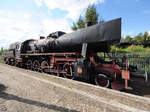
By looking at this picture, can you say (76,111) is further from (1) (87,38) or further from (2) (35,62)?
(2) (35,62)

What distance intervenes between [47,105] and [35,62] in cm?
597

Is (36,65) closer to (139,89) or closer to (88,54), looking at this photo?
(88,54)

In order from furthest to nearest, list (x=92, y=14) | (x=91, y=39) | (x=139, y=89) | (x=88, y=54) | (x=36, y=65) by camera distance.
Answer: (x=92, y=14)
(x=36, y=65)
(x=88, y=54)
(x=91, y=39)
(x=139, y=89)

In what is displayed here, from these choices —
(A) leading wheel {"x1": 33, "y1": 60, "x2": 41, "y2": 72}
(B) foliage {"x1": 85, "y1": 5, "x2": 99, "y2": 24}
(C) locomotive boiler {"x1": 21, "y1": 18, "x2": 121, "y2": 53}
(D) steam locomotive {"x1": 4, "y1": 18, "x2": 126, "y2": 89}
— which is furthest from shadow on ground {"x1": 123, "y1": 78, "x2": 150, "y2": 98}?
(B) foliage {"x1": 85, "y1": 5, "x2": 99, "y2": 24}

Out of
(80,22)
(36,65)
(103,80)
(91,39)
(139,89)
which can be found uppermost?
(80,22)

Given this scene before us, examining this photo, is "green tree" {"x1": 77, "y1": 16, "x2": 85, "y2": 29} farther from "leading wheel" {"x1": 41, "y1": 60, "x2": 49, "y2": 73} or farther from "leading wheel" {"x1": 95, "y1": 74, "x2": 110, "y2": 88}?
"leading wheel" {"x1": 95, "y1": 74, "x2": 110, "y2": 88}

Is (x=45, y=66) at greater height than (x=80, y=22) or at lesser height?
lesser

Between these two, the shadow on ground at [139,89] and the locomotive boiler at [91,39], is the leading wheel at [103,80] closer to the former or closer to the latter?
the shadow on ground at [139,89]

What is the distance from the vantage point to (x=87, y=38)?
441 centimetres

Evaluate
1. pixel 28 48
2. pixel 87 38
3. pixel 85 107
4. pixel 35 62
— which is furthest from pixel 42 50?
pixel 85 107

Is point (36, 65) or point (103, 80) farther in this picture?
point (36, 65)

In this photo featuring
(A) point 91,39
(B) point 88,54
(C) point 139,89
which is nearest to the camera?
(C) point 139,89

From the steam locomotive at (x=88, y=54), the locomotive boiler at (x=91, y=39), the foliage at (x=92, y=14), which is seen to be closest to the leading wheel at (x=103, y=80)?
the steam locomotive at (x=88, y=54)

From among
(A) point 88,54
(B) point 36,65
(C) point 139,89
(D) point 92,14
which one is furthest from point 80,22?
(C) point 139,89
